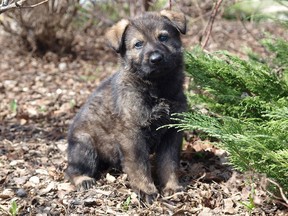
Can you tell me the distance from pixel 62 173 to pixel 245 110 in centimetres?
180

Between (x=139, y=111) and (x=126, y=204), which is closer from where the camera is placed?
(x=126, y=204)

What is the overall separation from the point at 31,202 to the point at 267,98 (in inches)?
85.0

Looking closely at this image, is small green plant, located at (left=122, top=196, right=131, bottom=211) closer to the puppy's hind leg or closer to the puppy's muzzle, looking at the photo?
the puppy's hind leg

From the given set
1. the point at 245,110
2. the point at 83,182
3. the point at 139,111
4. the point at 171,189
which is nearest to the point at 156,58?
the point at 139,111

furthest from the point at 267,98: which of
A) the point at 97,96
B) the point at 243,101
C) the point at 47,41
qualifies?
the point at 47,41

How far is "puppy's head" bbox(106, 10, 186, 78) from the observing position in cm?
436

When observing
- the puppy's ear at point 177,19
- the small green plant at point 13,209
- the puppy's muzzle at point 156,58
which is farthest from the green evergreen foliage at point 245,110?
the small green plant at point 13,209

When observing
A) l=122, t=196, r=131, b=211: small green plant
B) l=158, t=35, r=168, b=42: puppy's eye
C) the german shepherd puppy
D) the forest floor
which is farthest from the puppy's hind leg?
l=158, t=35, r=168, b=42: puppy's eye

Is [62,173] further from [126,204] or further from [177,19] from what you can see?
[177,19]

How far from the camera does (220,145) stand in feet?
12.7

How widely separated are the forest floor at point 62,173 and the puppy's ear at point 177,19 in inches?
42.6

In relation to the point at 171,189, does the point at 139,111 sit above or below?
above

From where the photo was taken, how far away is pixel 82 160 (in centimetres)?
475

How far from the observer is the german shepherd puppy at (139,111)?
438 cm
